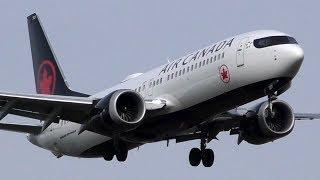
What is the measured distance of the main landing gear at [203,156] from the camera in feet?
175

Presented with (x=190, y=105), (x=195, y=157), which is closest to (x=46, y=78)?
(x=195, y=157)

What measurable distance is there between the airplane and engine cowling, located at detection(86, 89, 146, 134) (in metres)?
0.04

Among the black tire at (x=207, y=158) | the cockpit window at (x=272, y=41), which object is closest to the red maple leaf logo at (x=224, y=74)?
the cockpit window at (x=272, y=41)

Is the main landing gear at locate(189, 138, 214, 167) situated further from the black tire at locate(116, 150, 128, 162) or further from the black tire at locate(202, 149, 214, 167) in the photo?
the black tire at locate(116, 150, 128, 162)

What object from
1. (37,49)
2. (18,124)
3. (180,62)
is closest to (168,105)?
(180,62)

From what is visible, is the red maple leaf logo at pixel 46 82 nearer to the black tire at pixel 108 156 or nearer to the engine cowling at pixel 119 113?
the black tire at pixel 108 156

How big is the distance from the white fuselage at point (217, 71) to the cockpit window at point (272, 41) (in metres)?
0.20

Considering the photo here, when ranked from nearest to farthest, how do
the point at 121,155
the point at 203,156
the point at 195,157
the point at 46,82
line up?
the point at 121,155, the point at 203,156, the point at 195,157, the point at 46,82

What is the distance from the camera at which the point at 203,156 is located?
175ft

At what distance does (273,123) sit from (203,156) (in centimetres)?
450

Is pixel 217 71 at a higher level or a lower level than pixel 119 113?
higher

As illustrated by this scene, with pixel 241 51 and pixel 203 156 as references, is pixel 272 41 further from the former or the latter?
pixel 203 156

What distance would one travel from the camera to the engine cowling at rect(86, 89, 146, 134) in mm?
46719

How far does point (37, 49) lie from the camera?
64.1 m
